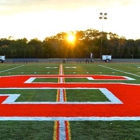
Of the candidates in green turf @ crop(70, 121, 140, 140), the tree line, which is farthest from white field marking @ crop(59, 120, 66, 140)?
the tree line

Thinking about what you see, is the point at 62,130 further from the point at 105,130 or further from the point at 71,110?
the point at 71,110

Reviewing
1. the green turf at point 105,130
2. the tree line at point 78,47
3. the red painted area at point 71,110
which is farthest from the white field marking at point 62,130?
the tree line at point 78,47

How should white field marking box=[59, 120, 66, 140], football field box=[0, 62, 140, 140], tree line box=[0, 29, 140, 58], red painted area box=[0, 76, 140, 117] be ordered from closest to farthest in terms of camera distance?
white field marking box=[59, 120, 66, 140], football field box=[0, 62, 140, 140], red painted area box=[0, 76, 140, 117], tree line box=[0, 29, 140, 58]

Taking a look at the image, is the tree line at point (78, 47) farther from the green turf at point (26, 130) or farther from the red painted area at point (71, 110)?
the green turf at point (26, 130)

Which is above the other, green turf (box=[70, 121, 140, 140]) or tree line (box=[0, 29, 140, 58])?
tree line (box=[0, 29, 140, 58])

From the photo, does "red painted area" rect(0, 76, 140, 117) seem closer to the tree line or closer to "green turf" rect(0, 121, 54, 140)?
"green turf" rect(0, 121, 54, 140)

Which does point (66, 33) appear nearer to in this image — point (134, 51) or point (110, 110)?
point (134, 51)

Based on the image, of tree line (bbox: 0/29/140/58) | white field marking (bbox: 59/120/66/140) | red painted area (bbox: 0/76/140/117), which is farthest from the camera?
tree line (bbox: 0/29/140/58)

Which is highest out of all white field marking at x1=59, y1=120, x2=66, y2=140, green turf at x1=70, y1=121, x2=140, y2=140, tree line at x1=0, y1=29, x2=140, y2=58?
tree line at x1=0, y1=29, x2=140, y2=58

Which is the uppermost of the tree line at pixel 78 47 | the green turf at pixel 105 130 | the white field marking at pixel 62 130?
the tree line at pixel 78 47

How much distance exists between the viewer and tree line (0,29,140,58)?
6278cm

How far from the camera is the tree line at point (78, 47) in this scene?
62.8 meters

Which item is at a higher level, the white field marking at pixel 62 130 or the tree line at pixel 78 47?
the tree line at pixel 78 47

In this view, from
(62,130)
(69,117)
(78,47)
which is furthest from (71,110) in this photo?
(78,47)
